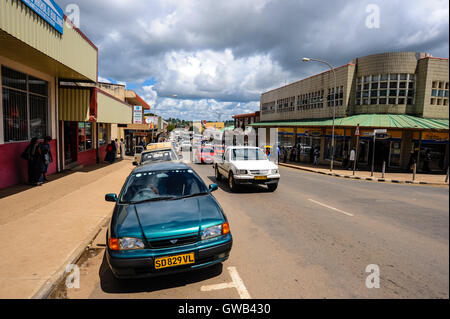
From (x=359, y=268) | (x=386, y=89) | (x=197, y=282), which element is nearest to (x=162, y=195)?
(x=197, y=282)

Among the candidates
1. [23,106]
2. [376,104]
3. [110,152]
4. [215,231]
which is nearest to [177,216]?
[215,231]

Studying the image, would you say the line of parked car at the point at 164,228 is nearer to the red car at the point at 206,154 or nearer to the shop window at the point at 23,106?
the shop window at the point at 23,106

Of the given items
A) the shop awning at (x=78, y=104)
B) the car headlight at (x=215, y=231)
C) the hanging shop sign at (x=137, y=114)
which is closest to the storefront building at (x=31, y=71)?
the shop awning at (x=78, y=104)

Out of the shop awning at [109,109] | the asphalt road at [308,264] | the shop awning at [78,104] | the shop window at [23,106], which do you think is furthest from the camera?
the shop awning at [109,109]

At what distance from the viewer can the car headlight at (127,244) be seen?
366 cm

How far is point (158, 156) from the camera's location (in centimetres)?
1162

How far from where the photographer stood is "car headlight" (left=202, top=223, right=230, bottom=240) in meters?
3.89

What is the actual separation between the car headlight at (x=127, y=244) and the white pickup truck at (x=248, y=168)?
638 cm

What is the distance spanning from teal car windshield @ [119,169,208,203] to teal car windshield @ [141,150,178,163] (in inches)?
246

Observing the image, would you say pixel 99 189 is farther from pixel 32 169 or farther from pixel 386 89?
pixel 386 89

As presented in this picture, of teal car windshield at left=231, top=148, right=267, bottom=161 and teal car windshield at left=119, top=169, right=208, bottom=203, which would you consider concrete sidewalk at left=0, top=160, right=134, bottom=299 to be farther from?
teal car windshield at left=231, top=148, right=267, bottom=161

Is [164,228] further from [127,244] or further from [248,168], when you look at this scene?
[248,168]

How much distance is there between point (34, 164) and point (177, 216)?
931cm

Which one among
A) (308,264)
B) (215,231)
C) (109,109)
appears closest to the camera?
(215,231)
